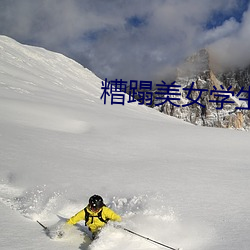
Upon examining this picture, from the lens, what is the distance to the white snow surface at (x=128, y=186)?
5289mm

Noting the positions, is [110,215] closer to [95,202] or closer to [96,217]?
[96,217]

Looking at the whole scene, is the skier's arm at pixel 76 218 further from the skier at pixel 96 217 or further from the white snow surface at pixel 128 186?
the white snow surface at pixel 128 186

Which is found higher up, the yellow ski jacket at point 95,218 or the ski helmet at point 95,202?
the ski helmet at point 95,202

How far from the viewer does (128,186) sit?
7734 millimetres

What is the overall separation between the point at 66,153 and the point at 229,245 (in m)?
6.92

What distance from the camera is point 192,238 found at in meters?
5.30

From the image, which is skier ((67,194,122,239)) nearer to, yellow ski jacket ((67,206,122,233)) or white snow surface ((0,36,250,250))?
yellow ski jacket ((67,206,122,233))

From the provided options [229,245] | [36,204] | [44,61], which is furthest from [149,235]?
[44,61]

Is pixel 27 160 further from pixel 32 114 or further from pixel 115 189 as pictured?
pixel 32 114

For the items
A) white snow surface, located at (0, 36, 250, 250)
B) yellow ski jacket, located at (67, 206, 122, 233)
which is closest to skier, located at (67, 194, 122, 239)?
yellow ski jacket, located at (67, 206, 122, 233)

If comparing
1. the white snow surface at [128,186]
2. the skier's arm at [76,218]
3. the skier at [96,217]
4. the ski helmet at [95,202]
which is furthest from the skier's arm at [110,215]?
the skier's arm at [76,218]

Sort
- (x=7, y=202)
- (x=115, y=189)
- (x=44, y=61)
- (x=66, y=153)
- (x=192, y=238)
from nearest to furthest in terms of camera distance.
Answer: (x=192, y=238) < (x=7, y=202) < (x=115, y=189) < (x=66, y=153) < (x=44, y=61)

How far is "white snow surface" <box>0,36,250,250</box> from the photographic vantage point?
529 cm

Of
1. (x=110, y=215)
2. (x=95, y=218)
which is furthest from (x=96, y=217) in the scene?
(x=110, y=215)
